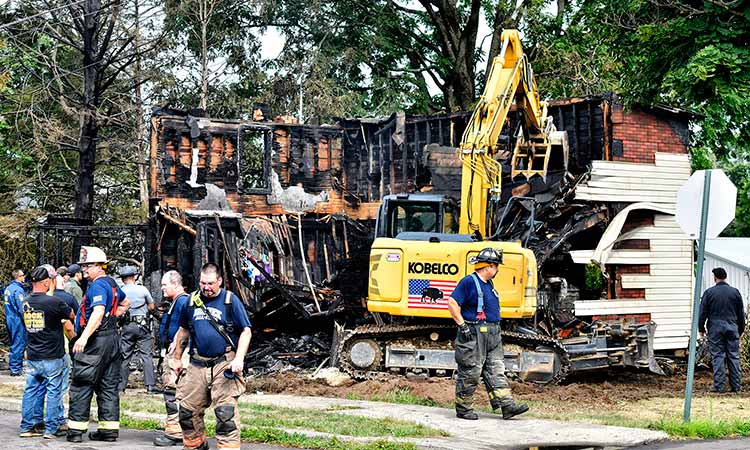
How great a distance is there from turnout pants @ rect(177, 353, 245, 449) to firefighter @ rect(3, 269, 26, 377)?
929cm

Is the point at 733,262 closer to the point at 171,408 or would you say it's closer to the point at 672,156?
the point at 672,156

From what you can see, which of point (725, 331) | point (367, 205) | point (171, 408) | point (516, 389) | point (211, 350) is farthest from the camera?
point (367, 205)

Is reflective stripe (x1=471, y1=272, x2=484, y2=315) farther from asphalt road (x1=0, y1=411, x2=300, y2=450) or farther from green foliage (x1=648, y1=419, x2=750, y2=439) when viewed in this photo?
asphalt road (x1=0, y1=411, x2=300, y2=450)

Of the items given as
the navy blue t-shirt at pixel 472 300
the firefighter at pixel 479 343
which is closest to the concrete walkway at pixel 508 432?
the firefighter at pixel 479 343

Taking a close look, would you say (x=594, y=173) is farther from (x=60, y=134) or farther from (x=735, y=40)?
(x=60, y=134)

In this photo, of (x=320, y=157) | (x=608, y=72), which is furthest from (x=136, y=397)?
(x=608, y=72)

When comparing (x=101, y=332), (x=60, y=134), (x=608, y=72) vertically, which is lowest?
(x=101, y=332)

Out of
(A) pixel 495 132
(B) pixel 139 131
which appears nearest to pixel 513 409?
(A) pixel 495 132

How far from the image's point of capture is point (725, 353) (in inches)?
628

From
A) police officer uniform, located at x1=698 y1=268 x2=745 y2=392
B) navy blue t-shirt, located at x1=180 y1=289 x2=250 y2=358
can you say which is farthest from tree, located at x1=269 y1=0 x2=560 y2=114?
navy blue t-shirt, located at x1=180 y1=289 x2=250 y2=358

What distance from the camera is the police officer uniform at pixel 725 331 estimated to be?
15852 mm

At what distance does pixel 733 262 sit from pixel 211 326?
2571cm

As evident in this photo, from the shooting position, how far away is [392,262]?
16250 millimetres

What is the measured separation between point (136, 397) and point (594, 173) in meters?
10.4
